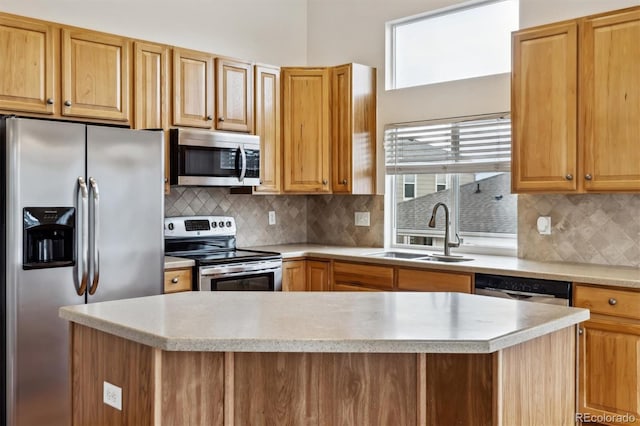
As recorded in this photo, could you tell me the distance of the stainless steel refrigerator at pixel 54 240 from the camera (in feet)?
10.1

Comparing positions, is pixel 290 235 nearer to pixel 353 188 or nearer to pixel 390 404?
pixel 353 188

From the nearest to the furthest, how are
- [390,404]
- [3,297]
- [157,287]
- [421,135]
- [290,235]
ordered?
[390,404] < [3,297] < [157,287] < [421,135] < [290,235]

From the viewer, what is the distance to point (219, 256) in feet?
13.8

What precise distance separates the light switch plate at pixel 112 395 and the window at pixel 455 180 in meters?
3.04

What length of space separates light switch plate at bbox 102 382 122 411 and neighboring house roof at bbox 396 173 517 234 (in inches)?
121

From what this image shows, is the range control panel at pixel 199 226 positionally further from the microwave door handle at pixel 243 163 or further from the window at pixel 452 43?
the window at pixel 452 43

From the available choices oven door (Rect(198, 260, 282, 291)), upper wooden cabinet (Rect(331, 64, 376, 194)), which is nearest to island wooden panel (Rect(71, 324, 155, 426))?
oven door (Rect(198, 260, 282, 291))

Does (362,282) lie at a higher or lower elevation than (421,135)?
lower

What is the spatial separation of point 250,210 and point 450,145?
1672 mm

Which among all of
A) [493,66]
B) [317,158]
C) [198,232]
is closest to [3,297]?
[198,232]

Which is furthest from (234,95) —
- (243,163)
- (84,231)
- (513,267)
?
(513,267)

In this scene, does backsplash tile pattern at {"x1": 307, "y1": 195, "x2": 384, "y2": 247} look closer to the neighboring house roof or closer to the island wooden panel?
the neighboring house roof

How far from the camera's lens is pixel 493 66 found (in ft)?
14.5

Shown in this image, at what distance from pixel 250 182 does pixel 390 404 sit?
2789 millimetres
